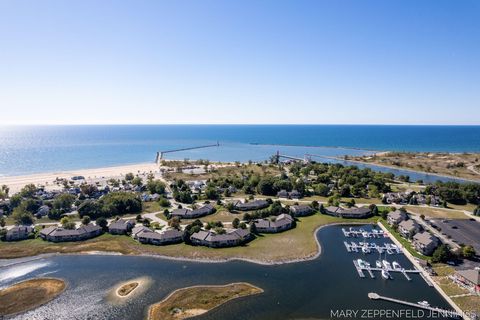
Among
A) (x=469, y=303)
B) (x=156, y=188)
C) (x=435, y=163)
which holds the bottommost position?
(x=469, y=303)

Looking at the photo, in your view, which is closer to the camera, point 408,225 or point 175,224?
point 408,225

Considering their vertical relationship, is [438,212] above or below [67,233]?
above

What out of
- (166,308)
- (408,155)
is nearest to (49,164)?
(166,308)

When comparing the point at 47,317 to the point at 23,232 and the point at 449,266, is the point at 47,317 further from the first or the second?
the point at 449,266

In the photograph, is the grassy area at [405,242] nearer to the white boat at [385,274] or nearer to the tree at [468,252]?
the tree at [468,252]

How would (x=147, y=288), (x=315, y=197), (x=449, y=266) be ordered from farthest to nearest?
(x=315, y=197) < (x=449, y=266) < (x=147, y=288)

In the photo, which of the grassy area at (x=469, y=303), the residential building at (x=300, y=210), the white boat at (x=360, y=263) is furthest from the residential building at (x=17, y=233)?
the grassy area at (x=469, y=303)

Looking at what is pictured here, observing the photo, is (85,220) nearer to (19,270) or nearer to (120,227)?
(120,227)

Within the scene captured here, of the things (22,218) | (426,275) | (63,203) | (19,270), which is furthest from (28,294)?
(426,275)
